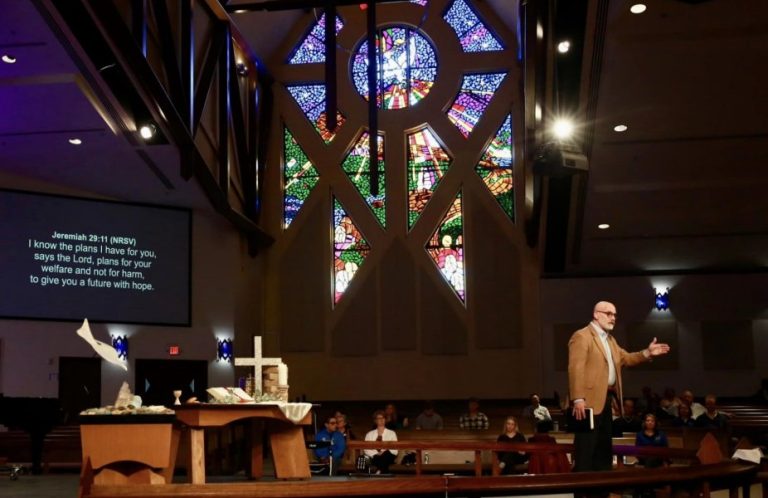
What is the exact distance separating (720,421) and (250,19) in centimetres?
1035

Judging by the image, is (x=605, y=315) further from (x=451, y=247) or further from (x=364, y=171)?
(x=364, y=171)

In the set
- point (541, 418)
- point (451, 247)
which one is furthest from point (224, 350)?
point (541, 418)

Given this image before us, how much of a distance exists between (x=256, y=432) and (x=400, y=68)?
1163 cm

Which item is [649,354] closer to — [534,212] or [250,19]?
[534,212]

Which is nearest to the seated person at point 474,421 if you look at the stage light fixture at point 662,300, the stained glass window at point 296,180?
the stage light fixture at point 662,300

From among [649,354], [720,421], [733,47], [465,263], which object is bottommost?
[720,421]

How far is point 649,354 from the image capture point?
5.73 metres

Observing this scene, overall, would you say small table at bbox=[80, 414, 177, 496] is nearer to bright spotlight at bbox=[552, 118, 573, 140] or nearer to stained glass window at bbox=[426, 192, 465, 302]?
bright spotlight at bbox=[552, 118, 573, 140]

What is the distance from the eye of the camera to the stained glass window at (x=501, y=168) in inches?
707

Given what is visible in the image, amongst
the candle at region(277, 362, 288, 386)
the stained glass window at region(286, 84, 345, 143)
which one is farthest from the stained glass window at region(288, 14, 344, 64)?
the candle at region(277, 362, 288, 386)

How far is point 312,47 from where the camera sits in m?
19.0

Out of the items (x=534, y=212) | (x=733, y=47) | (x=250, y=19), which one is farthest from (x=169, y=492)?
(x=250, y=19)

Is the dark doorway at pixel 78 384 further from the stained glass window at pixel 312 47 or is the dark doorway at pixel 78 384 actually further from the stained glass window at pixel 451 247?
the stained glass window at pixel 312 47

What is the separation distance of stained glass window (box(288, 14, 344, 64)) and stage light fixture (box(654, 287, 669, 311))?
8.08 m
